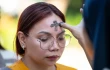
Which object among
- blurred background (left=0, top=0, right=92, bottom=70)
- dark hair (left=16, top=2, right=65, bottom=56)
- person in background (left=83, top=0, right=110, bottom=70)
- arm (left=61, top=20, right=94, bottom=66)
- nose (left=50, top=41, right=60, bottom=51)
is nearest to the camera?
person in background (left=83, top=0, right=110, bottom=70)

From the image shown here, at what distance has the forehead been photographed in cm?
266

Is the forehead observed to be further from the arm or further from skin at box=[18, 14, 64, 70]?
the arm

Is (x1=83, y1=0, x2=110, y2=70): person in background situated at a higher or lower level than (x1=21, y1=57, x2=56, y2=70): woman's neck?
higher

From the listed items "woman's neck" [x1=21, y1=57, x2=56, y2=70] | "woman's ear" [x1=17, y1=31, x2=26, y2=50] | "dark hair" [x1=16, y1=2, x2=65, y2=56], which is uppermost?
"dark hair" [x1=16, y1=2, x2=65, y2=56]

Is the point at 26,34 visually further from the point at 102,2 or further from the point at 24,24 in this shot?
the point at 102,2

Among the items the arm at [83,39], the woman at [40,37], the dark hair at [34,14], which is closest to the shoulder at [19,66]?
the woman at [40,37]

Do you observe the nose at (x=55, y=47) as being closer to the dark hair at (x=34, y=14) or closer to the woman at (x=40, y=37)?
the woman at (x=40, y=37)

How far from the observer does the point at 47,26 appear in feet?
8.77

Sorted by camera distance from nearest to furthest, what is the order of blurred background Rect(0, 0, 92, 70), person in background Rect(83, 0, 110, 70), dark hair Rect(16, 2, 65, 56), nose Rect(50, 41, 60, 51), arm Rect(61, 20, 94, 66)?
person in background Rect(83, 0, 110, 70) < arm Rect(61, 20, 94, 66) < nose Rect(50, 41, 60, 51) < dark hair Rect(16, 2, 65, 56) < blurred background Rect(0, 0, 92, 70)

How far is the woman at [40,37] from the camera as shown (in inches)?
104

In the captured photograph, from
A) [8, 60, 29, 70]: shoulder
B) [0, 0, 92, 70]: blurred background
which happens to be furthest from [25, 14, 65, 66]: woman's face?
[0, 0, 92, 70]: blurred background

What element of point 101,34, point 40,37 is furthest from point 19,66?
point 101,34

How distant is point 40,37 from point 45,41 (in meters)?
0.05

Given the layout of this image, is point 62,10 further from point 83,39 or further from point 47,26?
point 83,39
